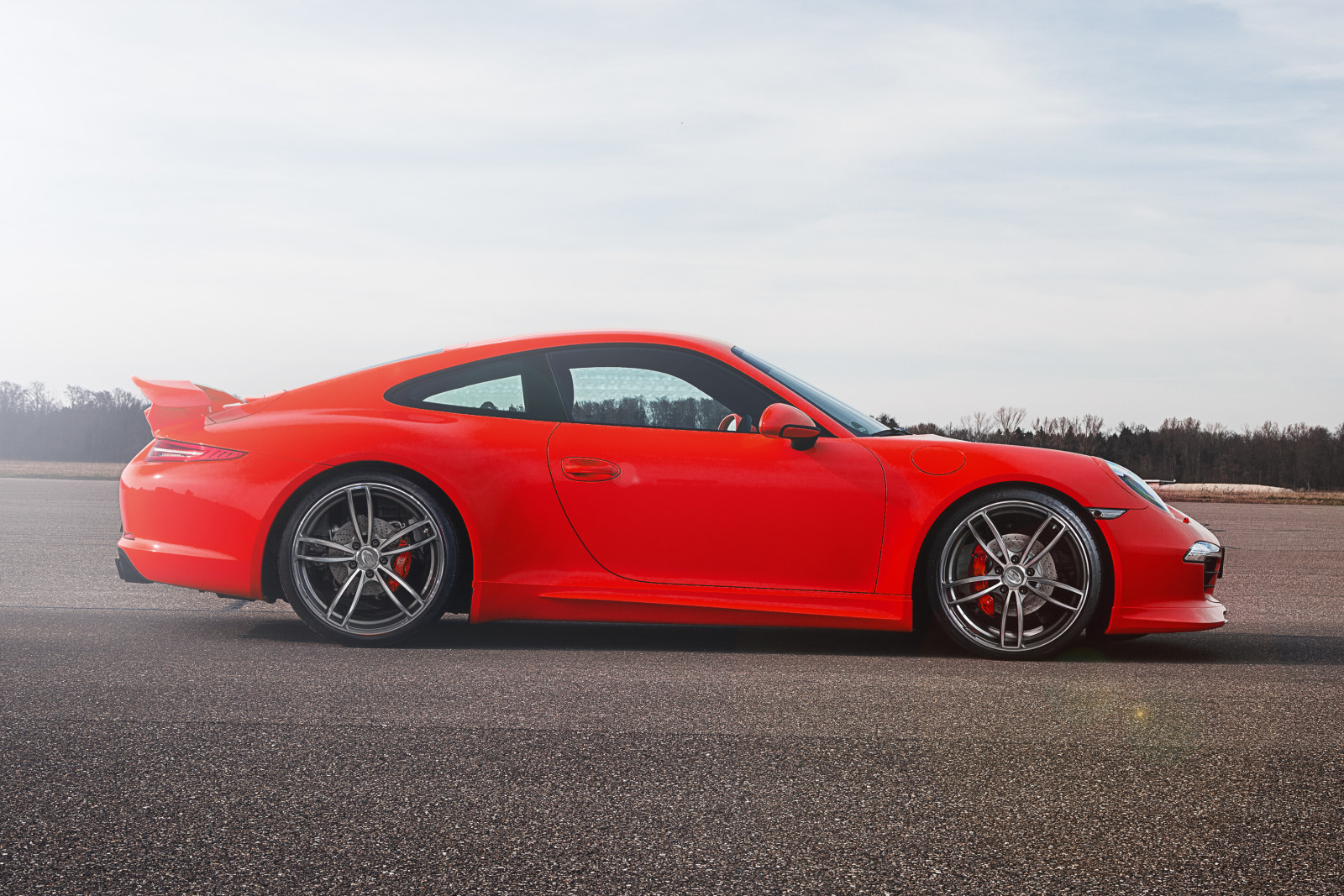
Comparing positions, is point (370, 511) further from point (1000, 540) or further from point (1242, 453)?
point (1242, 453)

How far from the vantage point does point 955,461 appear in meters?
4.61

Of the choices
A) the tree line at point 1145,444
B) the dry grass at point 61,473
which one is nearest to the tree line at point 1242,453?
the tree line at point 1145,444

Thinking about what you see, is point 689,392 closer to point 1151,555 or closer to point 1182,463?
point 1151,555

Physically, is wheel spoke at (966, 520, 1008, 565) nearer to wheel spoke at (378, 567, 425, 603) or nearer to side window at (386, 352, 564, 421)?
side window at (386, 352, 564, 421)

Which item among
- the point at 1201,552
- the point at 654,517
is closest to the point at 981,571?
the point at 1201,552

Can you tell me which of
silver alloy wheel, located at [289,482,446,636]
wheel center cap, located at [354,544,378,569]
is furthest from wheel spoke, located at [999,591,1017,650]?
wheel center cap, located at [354,544,378,569]

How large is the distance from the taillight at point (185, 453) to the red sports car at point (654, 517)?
0.03 feet

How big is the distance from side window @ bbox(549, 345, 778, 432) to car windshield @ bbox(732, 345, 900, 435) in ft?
0.51

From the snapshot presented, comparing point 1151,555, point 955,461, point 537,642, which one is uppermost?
point 955,461

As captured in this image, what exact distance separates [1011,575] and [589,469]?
185cm

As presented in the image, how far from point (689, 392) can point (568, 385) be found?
551 mm

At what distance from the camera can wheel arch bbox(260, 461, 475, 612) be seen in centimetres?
468

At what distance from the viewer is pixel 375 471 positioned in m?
4.72

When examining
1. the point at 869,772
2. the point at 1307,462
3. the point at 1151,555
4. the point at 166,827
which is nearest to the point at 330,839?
the point at 166,827
